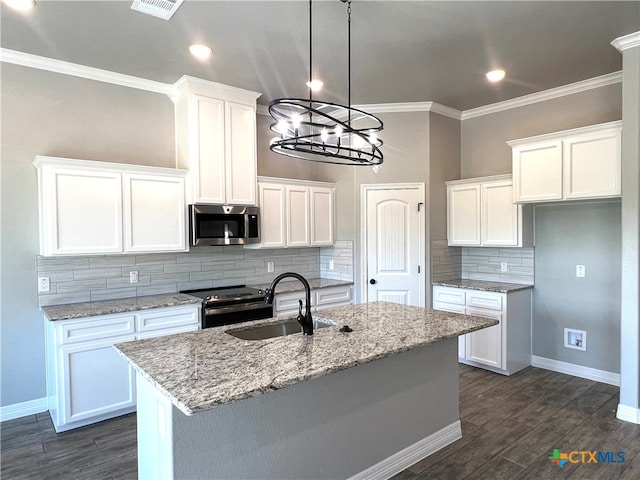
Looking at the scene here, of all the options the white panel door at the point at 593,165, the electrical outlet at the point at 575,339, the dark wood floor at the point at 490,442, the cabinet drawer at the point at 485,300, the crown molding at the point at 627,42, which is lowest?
the dark wood floor at the point at 490,442

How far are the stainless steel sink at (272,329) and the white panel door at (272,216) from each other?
176cm

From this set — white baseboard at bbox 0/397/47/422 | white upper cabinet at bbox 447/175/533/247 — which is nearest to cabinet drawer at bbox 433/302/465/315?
white upper cabinet at bbox 447/175/533/247

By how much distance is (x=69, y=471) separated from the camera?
2619mm

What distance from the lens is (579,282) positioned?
416 cm

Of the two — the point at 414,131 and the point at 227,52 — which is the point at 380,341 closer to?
the point at 227,52

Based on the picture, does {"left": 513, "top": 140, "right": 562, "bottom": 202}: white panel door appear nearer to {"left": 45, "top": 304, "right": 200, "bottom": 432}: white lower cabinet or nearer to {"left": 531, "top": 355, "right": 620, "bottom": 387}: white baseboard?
{"left": 531, "top": 355, "right": 620, "bottom": 387}: white baseboard

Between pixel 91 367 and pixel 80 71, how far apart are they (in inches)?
97.5

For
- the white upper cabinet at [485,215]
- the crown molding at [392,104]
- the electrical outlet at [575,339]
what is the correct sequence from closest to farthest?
the crown molding at [392,104], the electrical outlet at [575,339], the white upper cabinet at [485,215]

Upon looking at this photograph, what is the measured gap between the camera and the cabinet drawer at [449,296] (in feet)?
14.9

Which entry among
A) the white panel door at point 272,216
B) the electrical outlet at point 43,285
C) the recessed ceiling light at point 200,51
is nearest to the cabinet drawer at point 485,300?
the white panel door at point 272,216

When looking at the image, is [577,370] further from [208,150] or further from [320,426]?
[208,150]

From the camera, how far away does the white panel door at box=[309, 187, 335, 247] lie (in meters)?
4.84

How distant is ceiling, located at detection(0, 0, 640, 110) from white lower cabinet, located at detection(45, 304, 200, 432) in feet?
6.84

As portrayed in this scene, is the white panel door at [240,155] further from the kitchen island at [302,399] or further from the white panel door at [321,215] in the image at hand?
the kitchen island at [302,399]
